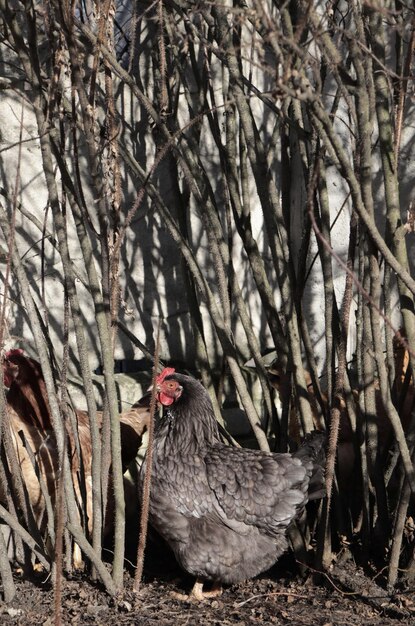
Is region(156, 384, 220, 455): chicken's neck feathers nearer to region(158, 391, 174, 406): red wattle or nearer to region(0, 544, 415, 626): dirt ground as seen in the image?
region(158, 391, 174, 406): red wattle

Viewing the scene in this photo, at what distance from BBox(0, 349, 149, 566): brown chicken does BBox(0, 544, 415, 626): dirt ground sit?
35cm

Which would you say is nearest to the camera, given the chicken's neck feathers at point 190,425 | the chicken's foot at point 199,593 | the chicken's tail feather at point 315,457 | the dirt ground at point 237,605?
the dirt ground at point 237,605

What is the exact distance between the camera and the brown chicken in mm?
3678

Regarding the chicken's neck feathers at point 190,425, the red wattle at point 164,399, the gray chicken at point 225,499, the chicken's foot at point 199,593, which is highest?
the red wattle at point 164,399

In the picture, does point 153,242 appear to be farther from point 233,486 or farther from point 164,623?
point 164,623

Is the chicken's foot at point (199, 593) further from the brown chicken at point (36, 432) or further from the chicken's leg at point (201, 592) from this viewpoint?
the brown chicken at point (36, 432)

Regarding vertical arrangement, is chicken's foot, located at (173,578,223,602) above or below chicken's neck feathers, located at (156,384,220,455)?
below

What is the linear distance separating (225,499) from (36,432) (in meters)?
0.98

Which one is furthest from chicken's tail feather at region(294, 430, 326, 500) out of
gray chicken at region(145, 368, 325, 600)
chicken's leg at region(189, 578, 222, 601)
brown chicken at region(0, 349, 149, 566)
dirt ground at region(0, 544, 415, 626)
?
brown chicken at region(0, 349, 149, 566)

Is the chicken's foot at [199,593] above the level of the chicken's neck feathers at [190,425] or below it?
below

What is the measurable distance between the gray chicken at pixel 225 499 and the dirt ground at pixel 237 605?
0.44ft

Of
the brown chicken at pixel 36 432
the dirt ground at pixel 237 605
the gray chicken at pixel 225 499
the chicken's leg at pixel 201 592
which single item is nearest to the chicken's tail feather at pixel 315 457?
the gray chicken at pixel 225 499

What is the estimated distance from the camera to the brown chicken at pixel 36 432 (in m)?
3.68

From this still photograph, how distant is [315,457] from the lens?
3451 millimetres
